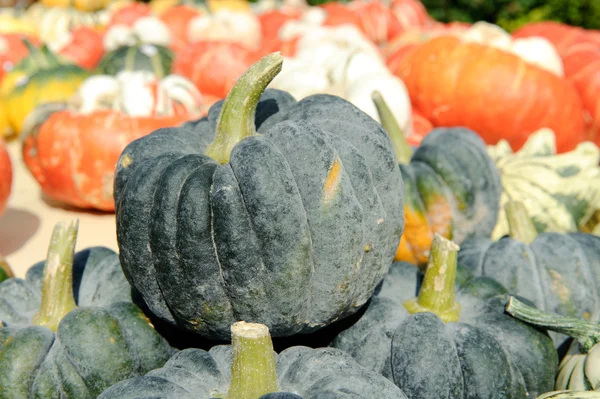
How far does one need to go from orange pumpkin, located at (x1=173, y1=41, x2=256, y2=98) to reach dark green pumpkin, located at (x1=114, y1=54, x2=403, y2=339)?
12.2ft

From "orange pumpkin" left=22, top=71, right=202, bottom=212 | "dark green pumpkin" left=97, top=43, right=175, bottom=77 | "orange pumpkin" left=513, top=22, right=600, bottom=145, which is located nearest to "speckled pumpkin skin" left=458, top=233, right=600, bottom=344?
"orange pumpkin" left=22, top=71, right=202, bottom=212

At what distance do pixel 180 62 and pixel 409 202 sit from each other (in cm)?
370

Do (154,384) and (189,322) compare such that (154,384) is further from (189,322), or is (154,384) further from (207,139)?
(207,139)

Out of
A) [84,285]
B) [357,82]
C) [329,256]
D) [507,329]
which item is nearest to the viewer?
[329,256]

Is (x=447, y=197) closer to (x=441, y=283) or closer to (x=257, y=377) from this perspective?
(x=441, y=283)

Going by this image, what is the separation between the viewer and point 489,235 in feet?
8.71

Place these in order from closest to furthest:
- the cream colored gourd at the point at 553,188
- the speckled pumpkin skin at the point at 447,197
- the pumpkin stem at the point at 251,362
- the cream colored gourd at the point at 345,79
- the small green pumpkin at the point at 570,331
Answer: the pumpkin stem at the point at 251,362 < the small green pumpkin at the point at 570,331 < the speckled pumpkin skin at the point at 447,197 < the cream colored gourd at the point at 553,188 < the cream colored gourd at the point at 345,79

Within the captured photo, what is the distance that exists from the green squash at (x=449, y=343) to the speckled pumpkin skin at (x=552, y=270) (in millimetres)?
204

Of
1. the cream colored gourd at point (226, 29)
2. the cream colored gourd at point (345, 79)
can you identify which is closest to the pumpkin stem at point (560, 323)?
the cream colored gourd at point (345, 79)

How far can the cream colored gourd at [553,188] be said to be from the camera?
2.90 meters

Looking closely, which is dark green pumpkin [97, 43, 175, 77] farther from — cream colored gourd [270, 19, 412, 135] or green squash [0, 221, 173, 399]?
green squash [0, 221, 173, 399]

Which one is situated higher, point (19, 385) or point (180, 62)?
point (19, 385)

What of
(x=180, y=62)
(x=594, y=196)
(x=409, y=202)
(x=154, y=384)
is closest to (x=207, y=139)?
(x=154, y=384)

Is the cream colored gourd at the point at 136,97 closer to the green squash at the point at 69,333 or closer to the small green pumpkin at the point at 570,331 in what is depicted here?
the green squash at the point at 69,333
